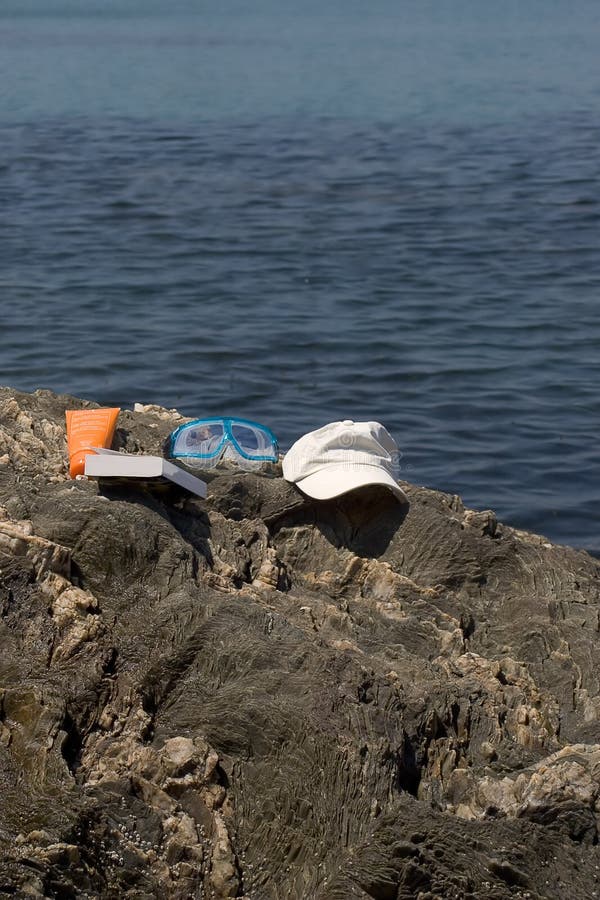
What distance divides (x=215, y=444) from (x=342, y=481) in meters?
0.66

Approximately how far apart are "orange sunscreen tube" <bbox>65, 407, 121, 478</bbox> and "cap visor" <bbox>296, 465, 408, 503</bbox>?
2.25 feet

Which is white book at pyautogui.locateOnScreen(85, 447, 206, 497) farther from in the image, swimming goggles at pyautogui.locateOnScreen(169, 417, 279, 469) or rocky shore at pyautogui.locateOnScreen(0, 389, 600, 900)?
swimming goggles at pyautogui.locateOnScreen(169, 417, 279, 469)

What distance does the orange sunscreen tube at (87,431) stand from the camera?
14.3 feet

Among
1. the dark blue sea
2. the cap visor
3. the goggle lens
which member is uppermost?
the cap visor

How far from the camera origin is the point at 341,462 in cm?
459

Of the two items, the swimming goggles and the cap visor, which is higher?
the cap visor

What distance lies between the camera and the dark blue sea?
936 cm

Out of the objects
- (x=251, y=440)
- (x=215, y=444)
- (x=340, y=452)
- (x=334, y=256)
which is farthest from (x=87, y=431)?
(x=334, y=256)

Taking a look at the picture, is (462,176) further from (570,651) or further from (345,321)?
(570,651)

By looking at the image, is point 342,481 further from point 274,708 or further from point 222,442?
point 274,708

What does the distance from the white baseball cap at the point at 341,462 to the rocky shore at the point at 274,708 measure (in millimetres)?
213

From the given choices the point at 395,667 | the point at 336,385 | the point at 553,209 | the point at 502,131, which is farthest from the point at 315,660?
the point at 502,131

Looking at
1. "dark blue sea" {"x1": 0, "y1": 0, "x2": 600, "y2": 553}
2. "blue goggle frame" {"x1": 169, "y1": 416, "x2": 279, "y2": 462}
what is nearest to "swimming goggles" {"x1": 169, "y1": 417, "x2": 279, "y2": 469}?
"blue goggle frame" {"x1": 169, "y1": 416, "x2": 279, "y2": 462}

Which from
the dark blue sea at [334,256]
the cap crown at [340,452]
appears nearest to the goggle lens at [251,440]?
the cap crown at [340,452]
